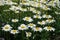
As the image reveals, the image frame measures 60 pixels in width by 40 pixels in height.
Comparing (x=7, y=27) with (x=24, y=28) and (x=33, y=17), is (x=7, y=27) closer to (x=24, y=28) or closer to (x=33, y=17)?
(x=24, y=28)

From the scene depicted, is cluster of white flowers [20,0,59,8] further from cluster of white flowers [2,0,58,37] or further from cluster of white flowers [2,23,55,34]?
cluster of white flowers [2,23,55,34]

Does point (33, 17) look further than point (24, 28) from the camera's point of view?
Yes

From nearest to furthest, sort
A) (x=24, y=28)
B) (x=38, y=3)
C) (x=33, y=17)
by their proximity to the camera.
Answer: (x=24, y=28), (x=33, y=17), (x=38, y=3)

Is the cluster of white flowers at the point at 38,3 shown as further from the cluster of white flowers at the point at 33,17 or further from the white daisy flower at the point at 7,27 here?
the white daisy flower at the point at 7,27

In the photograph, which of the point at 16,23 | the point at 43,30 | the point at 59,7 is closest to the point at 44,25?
the point at 43,30

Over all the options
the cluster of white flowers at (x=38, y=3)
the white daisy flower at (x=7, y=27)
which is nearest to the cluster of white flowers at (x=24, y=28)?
the white daisy flower at (x=7, y=27)

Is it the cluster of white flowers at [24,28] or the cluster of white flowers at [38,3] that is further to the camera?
the cluster of white flowers at [38,3]

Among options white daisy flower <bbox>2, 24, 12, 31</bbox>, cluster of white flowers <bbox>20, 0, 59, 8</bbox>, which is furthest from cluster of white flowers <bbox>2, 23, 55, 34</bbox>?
cluster of white flowers <bbox>20, 0, 59, 8</bbox>

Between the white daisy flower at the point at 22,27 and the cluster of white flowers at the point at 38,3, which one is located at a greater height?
the cluster of white flowers at the point at 38,3

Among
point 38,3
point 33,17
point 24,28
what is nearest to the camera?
point 24,28

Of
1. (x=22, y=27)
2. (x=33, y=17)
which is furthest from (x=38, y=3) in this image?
(x=22, y=27)

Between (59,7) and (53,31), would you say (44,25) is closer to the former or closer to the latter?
(53,31)

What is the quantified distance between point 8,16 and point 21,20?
0.22 metres

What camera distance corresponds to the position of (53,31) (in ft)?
10.8
